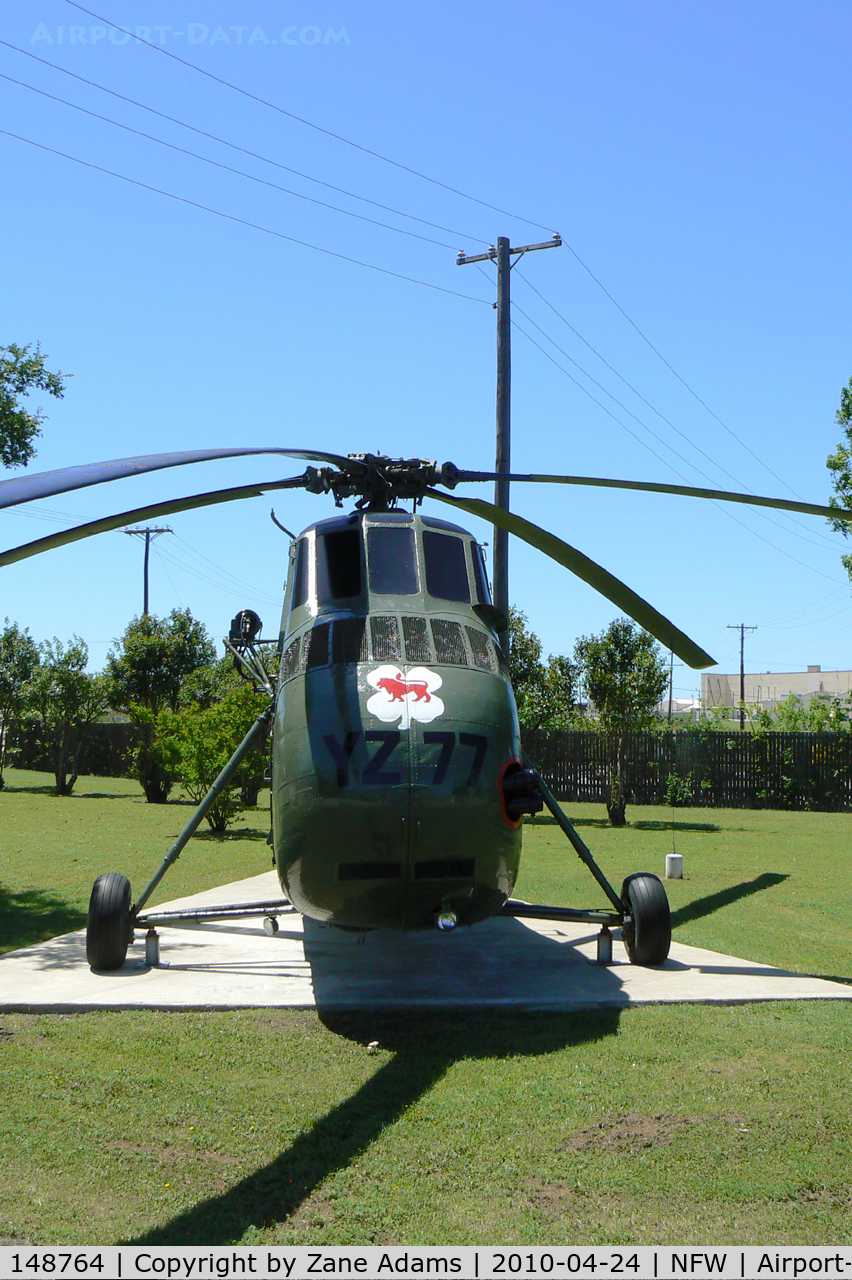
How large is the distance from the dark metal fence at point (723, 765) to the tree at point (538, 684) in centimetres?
225

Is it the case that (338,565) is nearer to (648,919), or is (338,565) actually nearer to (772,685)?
(648,919)

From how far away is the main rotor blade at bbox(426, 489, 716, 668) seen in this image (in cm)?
721

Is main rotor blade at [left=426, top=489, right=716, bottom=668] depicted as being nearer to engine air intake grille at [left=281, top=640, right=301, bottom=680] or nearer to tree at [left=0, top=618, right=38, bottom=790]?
engine air intake grille at [left=281, top=640, right=301, bottom=680]

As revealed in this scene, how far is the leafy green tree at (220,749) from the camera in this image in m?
19.4

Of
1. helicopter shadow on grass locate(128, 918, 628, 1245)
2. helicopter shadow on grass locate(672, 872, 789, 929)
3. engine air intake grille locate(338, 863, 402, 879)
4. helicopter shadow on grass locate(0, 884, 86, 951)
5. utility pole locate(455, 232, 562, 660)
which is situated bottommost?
helicopter shadow on grass locate(672, 872, 789, 929)

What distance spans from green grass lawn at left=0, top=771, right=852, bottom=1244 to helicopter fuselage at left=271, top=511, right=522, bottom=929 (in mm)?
937

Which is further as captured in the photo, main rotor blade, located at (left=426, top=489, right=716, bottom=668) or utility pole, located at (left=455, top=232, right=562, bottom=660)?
utility pole, located at (left=455, top=232, right=562, bottom=660)

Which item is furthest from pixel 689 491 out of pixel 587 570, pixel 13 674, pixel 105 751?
pixel 105 751

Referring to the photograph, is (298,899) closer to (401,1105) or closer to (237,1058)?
(237,1058)

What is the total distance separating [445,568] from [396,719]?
5.70 ft

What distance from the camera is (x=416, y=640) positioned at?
680cm

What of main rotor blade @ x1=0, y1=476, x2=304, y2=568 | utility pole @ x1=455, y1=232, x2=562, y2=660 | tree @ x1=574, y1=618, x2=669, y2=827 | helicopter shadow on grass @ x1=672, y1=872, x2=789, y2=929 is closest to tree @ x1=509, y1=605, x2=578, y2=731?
tree @ x1=574, y1=618, x2=669, y2=827
